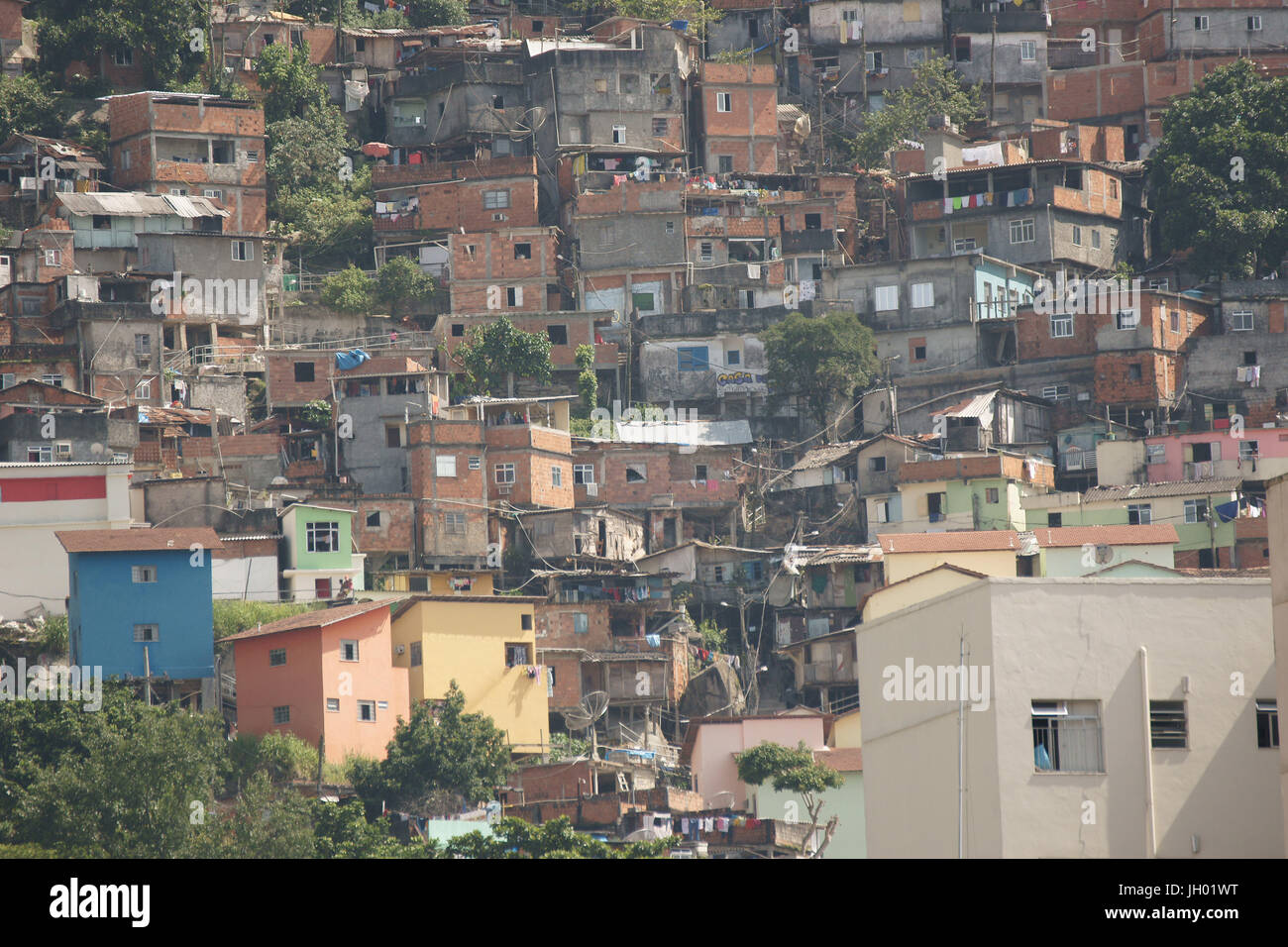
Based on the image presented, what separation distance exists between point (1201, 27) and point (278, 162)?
36.5m

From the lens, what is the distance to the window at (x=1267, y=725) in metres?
20.8

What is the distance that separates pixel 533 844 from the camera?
36.2 meters

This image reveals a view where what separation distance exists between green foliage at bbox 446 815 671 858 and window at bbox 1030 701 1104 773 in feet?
54.4

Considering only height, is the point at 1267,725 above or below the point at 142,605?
below

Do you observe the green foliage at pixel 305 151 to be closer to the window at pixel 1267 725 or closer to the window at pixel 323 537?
the window at pixel 323 537

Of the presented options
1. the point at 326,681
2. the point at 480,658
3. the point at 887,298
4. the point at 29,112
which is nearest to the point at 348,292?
the point at 29,112

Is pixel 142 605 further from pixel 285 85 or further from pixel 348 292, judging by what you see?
pixel 285 85

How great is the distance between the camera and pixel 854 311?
2562 inches

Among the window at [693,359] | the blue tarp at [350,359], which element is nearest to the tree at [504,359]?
the blue tarp at [350,359]

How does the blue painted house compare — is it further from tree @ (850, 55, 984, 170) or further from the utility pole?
the utility pole

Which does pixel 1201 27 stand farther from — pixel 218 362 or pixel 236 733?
pixel 236 733

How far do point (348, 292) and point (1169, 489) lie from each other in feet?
93.2

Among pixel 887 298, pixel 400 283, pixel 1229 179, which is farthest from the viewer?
pixel 400 283
